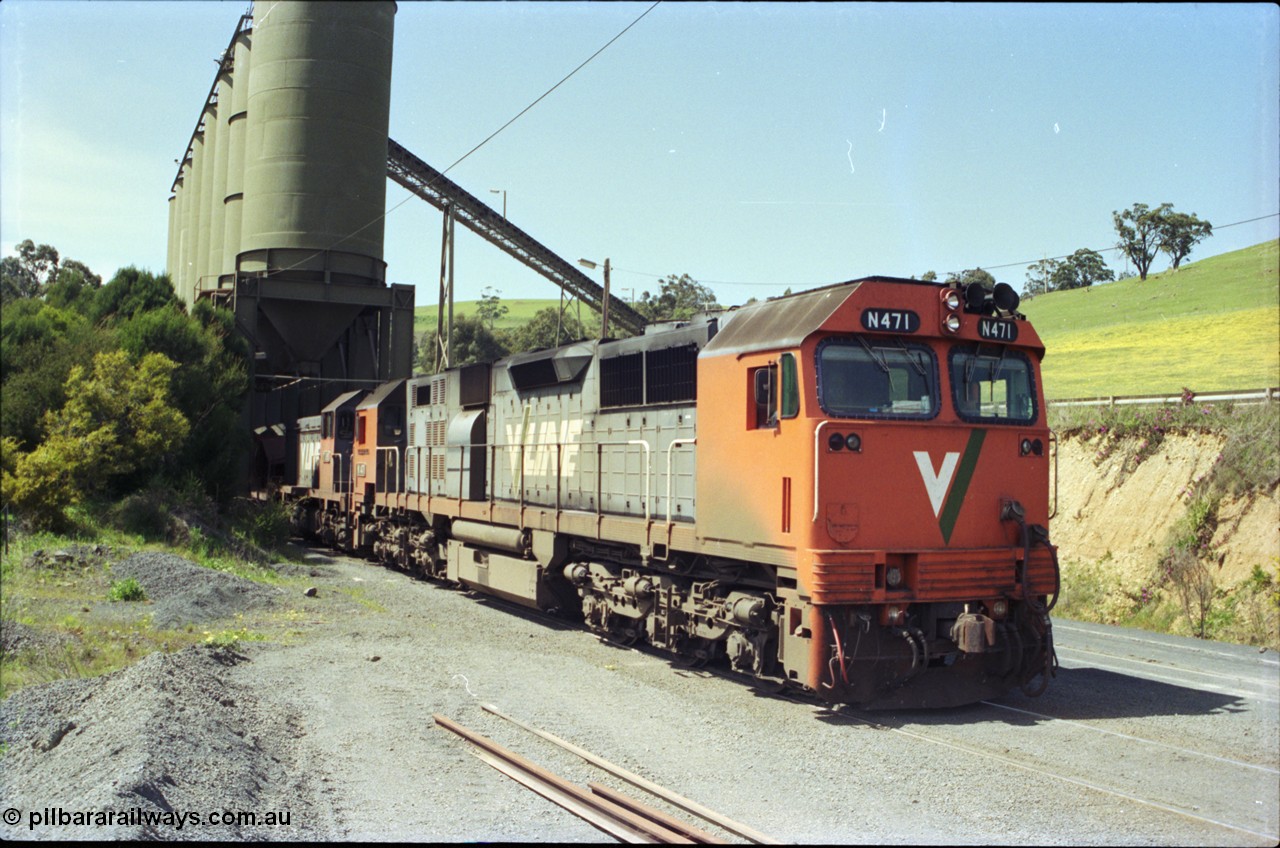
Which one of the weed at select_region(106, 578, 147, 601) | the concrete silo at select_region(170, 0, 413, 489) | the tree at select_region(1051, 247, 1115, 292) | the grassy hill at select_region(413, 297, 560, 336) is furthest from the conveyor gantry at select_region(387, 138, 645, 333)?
the grassy hill at select_region(413, 297, 560, 336)

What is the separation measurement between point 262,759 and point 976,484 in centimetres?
636

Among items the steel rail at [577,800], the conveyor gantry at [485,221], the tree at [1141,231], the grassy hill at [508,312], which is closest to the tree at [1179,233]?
the tree at [1141,231]

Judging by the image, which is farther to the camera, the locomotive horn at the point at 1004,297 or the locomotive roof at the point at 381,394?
the locomotive roof at the point at 381,394

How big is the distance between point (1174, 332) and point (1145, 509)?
67.2 ft

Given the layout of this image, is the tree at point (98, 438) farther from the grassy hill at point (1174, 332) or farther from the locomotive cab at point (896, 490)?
the grassy hill at point (1174, 332)

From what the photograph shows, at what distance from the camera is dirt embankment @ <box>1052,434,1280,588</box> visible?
615 inches

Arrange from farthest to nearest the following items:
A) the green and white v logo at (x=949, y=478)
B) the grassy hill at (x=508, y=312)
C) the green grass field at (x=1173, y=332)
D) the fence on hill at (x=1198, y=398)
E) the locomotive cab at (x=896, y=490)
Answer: the grassy hill at (x=508, y=312)
the green grass field at (x=1173, y=332)
the fence on hill at (x=1198, y=398)
the green and white v logo at (x=949, y=478)
the locomotive cab at (x=896, y=490)

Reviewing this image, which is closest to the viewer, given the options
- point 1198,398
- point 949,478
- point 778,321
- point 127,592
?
point 949,478

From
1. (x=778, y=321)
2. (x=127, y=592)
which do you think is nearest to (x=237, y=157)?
(x=127, y=592)

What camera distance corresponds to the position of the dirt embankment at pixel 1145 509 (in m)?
15.6

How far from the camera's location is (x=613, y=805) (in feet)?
20.0

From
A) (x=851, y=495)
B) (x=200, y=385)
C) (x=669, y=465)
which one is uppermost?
(x=200, y=385)

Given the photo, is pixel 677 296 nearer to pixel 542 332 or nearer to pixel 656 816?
pixel 542 332

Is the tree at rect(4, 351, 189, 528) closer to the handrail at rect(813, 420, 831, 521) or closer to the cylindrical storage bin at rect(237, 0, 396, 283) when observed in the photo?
the cylindrical storage bin at rect(237, 0, 396, 283)
